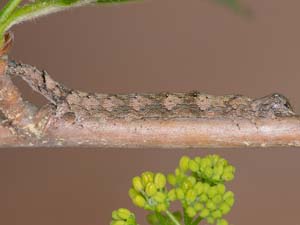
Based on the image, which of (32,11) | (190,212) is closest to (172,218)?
(190,212)

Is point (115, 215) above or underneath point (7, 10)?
underneath

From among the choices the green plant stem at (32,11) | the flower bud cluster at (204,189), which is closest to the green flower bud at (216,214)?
the flower bud cluster at (204,189)

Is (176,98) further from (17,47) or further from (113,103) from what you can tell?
(17,47)

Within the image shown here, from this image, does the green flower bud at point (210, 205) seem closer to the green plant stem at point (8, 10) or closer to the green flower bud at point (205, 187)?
the green flower bud at point (205, 187)

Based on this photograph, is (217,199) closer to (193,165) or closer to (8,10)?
(193,165)

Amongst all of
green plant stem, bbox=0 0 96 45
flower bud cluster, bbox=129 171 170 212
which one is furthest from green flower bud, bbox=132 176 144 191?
green plant stem, bbox=0 0 96 45

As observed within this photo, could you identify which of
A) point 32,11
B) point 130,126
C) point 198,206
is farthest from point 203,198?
point 32,11

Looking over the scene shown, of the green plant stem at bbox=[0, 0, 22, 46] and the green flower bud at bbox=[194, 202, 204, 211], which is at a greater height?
the green plant stem at bbox=[0, 0, 22, 46]

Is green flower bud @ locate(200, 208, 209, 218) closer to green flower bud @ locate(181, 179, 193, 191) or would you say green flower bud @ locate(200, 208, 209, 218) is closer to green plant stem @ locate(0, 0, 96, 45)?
green flower bud @ locate(181, 179, 193, 191)
